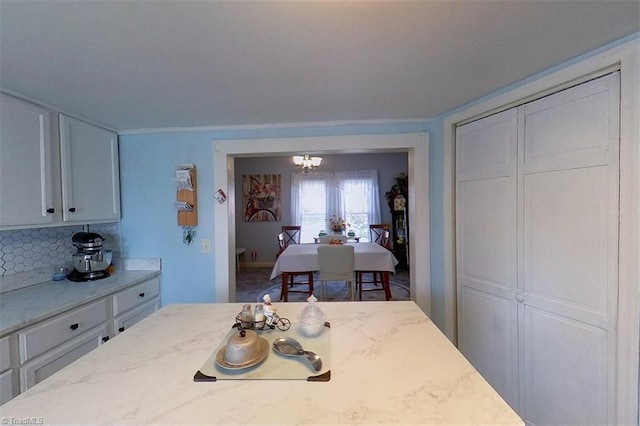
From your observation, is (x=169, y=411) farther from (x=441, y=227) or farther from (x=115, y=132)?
(x=115, y=132)

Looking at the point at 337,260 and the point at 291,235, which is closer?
the point at 337,260

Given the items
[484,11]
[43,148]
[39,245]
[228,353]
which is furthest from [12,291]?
[484,11]

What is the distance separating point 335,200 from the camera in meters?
5.74

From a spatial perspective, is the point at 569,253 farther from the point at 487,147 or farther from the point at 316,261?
the point at 316,261

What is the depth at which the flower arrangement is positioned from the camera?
17.2 ft

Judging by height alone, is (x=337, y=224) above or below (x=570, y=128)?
below

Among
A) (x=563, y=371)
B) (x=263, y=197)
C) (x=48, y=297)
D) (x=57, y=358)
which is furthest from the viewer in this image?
(x=263, y=197)

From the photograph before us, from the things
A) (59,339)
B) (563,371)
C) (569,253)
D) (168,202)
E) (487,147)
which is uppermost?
(487,147)

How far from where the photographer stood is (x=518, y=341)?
158 cm

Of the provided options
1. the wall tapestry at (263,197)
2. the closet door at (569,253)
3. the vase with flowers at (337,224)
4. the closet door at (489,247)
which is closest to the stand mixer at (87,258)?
the closet door at (489,247)

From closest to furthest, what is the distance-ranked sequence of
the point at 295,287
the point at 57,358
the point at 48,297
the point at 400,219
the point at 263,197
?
the point at 57,358, the point at 48,297, the point at 295,287, the point at 400,219, the point at 263,197

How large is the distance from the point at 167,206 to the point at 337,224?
3.53m

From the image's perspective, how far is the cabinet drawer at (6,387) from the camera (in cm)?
125

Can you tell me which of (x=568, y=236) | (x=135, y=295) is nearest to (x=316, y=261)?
(x=135, y=295)
